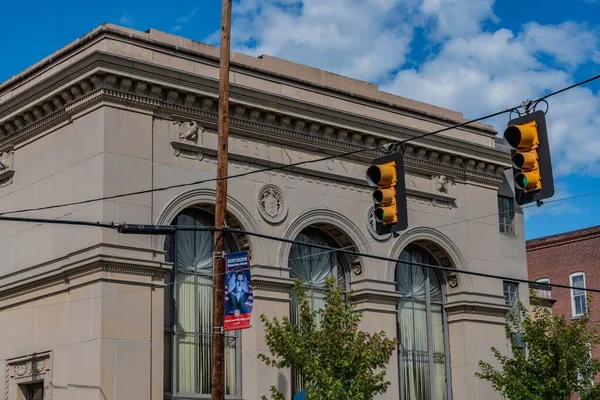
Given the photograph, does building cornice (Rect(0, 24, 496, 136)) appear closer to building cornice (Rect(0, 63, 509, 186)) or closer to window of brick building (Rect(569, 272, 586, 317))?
building cornice (Rect(0, 63, 509, 186))

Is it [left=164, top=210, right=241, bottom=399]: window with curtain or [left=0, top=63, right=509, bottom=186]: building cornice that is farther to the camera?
[left=164, top=210, right=241, bottom=399]: window with curtain

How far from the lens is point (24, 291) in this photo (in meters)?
28.1

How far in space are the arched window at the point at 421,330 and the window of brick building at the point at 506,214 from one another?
400cm

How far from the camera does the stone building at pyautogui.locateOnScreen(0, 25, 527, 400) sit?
86.1ft

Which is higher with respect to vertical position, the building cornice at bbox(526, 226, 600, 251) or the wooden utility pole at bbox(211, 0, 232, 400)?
the building cornice at bbox(526, 226, 600, 251)

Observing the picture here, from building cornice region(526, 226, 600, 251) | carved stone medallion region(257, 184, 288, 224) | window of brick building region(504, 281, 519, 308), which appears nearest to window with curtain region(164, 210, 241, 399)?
carved stone medallion region(257, 184, 288, 224)

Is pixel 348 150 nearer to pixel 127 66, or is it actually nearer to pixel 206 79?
pixel 206 79

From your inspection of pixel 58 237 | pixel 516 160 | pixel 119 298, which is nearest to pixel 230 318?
pixel 119 298

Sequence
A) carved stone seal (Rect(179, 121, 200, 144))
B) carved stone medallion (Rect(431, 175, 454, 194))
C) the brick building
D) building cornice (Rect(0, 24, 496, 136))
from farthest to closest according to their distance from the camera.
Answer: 1. the brick building
2. carved stone medallion (Rect(431, 175, 454, 194))
3. carved stone seal (Rect(179, 121, 200, 144))
4. building cornice (Rect(0, 24, 496, 136))

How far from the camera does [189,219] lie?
28.7 meters

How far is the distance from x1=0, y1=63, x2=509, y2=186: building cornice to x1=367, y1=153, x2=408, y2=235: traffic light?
11.4 m

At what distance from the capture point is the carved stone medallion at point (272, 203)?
96.3ft

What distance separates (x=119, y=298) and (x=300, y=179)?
23.0 feet

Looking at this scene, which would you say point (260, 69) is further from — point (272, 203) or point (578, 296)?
point (578, 296)
